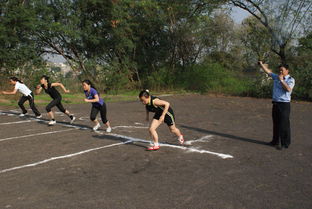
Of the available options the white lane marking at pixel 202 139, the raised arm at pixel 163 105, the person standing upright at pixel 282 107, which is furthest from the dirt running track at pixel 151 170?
the raised arm at pixel 163 105

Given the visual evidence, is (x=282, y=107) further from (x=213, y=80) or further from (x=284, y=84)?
(x=213, y=80)

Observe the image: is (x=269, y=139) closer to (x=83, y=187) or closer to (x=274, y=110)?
(x=274, y=110)

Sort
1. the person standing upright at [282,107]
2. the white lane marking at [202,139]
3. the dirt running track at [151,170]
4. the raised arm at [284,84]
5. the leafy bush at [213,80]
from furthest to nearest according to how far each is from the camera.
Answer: the leafy bush at [213,80]
the white lane marking at [202,139]
the person standing upright at [282,107]
the raised arm at [284,84]
the dirt running track at [151,170]

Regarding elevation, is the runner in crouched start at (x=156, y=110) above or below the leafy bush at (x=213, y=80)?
below

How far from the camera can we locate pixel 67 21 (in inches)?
950

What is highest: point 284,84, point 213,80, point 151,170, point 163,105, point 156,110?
point 213,80

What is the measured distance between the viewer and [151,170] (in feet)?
17.3

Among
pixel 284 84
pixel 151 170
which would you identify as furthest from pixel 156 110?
pixel 284 84

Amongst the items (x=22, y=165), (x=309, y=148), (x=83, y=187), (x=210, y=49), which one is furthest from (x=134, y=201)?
(x=210, y=49)

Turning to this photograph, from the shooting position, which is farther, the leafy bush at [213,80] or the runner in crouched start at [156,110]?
the leafy bush at [213,80]

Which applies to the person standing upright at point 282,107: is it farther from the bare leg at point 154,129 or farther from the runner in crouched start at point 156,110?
the bare leg at point 154,129

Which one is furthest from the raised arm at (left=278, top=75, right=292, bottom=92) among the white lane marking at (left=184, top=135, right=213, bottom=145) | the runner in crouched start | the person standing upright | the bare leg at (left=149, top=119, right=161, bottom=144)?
the bare leg at (left=149, top=119, right=161, bottom=144)

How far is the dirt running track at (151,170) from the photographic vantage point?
13.2 feet

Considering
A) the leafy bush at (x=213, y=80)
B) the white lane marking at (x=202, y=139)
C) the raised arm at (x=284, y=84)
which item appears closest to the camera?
the raised arm at (x=284, y=84)
